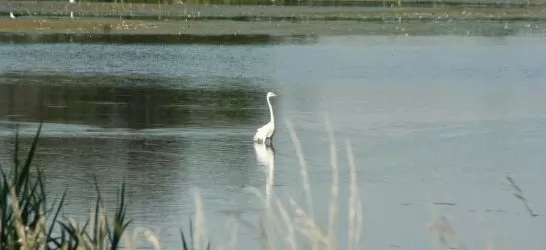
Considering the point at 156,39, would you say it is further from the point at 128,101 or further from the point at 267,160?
the point at 267,160

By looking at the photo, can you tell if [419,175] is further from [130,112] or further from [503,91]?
[503,91]

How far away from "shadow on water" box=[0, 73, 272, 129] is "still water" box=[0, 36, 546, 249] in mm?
37

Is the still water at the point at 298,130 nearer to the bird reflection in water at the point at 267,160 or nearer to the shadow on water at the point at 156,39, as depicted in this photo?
the bird reflection in water at the point at 267,160

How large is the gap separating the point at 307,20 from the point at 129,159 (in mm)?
25790

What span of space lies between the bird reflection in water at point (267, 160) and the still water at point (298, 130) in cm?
7

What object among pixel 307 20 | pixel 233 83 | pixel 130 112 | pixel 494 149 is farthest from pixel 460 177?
pixel 307 20

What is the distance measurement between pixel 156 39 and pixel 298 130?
57.1ft

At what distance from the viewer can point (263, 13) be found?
41031mm

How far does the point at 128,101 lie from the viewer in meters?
18.0

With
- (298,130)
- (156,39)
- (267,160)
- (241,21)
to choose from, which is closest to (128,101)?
(298,130)

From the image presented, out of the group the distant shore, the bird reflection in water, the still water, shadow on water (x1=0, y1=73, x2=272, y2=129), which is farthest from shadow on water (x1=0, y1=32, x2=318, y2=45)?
the bird reflection in water

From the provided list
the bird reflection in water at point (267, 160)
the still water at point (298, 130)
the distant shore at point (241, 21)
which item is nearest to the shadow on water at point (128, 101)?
the still water at point (298, 130)

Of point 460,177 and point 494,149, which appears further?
point 494,149

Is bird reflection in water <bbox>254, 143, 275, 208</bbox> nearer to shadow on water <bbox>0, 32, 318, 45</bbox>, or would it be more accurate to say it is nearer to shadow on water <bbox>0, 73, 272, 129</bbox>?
shadow on water <bbox>0, 73, 272, 129</bbox>
